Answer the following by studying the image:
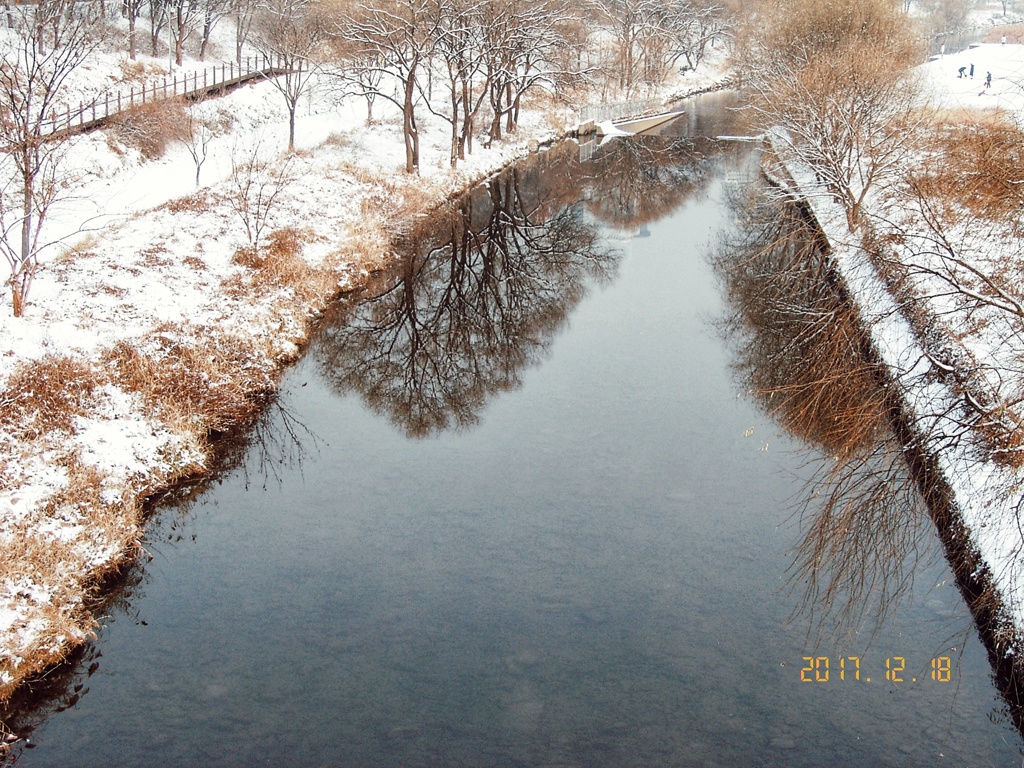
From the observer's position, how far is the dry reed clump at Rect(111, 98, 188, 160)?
3180cm

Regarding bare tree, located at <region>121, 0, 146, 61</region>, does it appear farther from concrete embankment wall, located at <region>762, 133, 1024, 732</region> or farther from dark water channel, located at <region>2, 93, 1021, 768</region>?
concrete embankment wall, located at <region>762, 133, 1024, 732</region>

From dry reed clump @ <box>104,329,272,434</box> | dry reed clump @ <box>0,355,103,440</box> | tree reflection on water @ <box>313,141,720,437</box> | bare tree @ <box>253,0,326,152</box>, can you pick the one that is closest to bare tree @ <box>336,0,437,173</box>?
bare tree @ <box>253,0,326,152</box>

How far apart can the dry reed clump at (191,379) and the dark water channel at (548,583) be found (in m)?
0.80

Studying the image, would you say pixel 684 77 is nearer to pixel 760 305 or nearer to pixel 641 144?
pixel 641 144

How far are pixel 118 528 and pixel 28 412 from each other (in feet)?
9.79

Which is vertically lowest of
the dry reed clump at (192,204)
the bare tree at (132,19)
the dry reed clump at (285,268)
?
the dry reed clump at (285,268)

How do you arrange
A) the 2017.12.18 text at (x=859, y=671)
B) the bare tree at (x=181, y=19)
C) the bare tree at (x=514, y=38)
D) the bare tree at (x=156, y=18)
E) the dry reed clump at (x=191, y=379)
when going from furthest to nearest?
the bare tree at (x=156, y=18) < the bare tree at (x=181, y=19) < the bare tree at (x=514, y=38) < the dry reed clump at (x=191, y=379) < the 2017.12.18 text at (x=859, y=671)

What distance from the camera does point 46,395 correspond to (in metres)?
14.6

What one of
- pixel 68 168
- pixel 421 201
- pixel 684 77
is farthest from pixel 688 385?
pixel 684 77

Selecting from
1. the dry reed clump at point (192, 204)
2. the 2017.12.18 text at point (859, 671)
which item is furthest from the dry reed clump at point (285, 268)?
the 2017.12.18 text at point (859, 671)

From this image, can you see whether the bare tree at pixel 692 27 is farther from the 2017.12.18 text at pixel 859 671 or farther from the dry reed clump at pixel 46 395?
the 2017.12.18 text at pixel 859 671

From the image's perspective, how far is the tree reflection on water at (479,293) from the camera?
18.2 meters

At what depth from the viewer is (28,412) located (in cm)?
1407

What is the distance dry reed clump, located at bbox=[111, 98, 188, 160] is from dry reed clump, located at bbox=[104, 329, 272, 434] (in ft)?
55.6
